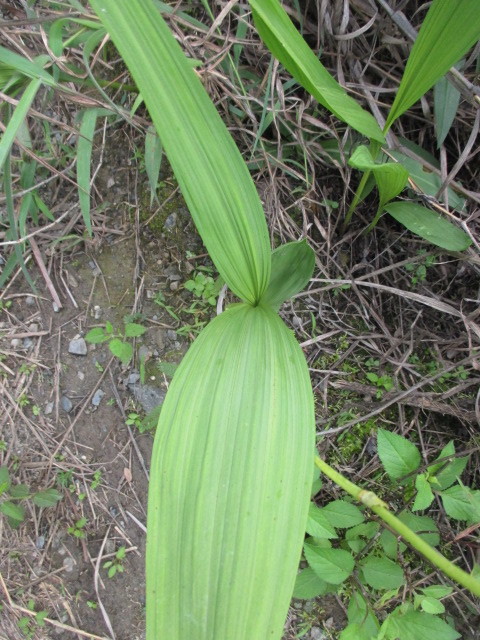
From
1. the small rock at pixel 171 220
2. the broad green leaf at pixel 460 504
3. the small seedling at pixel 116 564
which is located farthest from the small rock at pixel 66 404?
the broad green leaf at pixel 460 504

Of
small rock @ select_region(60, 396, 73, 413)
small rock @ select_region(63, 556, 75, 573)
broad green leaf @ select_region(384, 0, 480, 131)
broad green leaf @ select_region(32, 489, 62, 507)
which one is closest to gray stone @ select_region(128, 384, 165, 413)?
small rock @ select_region(60, 396, 73, 413)

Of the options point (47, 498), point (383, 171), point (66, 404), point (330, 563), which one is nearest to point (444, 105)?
point (383, 171)

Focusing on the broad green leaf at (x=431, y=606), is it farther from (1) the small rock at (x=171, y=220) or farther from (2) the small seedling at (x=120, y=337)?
(1) the small rock at (x=171, y=220)

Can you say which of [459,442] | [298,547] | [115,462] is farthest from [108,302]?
[459,442]

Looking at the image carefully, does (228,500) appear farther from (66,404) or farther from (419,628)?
(66,404)

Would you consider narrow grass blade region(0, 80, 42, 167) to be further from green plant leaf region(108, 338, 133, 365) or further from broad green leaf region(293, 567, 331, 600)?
broad green leaf region(293, 567, 331, 600)

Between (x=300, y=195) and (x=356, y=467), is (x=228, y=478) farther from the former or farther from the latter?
(x=300, y=195)
